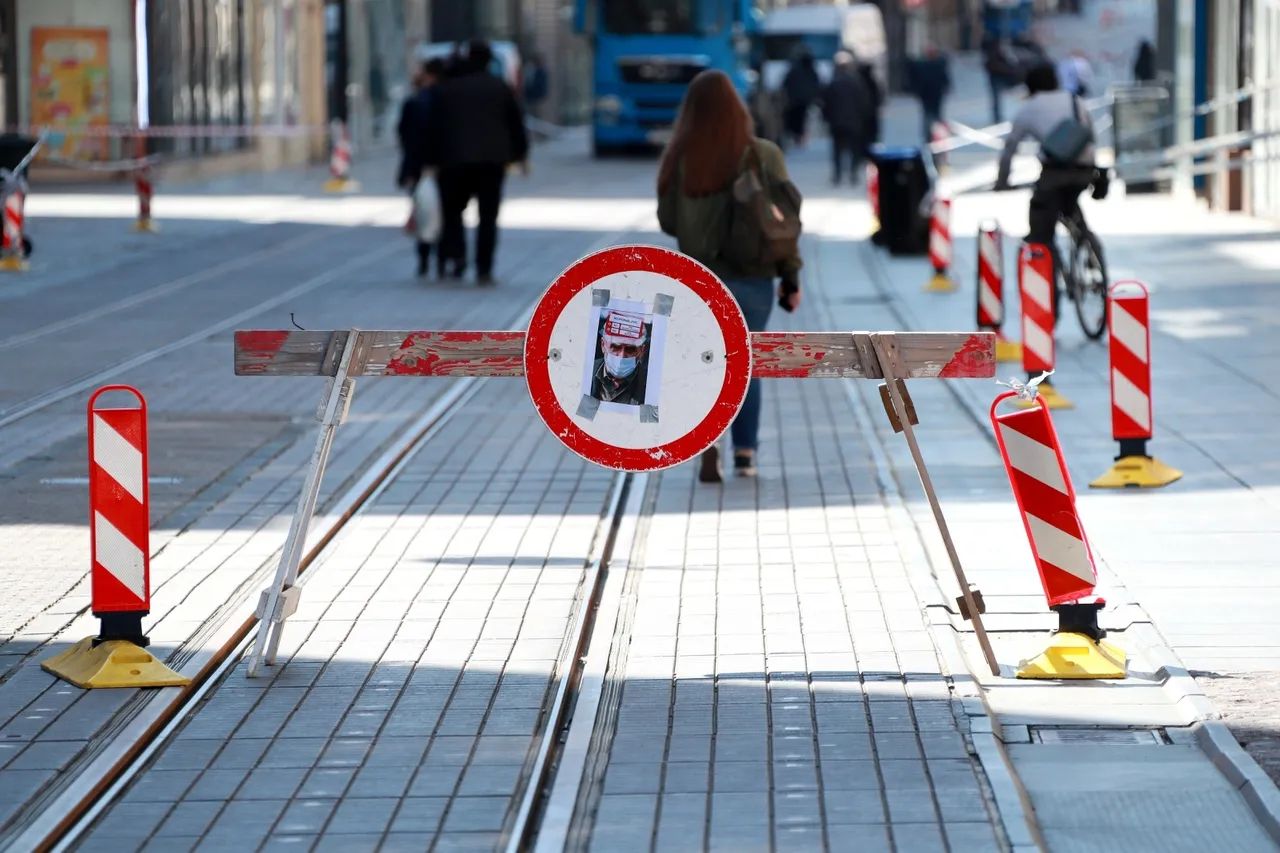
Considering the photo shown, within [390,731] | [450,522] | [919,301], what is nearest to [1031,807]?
[390,731]

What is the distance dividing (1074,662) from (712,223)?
3.69 meters

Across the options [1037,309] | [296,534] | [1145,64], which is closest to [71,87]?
[1145,64]

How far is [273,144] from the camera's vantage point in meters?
42.3

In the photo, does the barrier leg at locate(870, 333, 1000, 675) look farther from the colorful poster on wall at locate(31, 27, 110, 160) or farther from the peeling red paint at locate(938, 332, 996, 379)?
the colorful poster on wall at locate(31, 27, 110, 160)

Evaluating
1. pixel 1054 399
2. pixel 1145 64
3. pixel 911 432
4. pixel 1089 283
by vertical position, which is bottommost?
pixel 1054 399

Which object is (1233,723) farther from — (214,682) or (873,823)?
(214,682)

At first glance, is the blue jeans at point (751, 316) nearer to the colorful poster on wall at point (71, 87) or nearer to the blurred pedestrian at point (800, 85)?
the colorful poster on wall at point (71, 87)

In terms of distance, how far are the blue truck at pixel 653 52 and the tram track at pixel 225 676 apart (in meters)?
29.8

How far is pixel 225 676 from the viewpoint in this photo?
6.54 meters

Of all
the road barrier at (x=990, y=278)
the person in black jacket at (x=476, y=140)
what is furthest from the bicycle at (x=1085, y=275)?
the person in black jacket at (x=476, y=140)

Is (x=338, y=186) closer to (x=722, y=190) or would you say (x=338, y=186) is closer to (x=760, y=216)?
(x=722, y=190)

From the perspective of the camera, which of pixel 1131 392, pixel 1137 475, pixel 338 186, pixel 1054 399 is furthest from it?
pixel 338 186

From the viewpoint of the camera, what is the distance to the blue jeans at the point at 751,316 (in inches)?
386

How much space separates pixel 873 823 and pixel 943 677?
1355 millimetres
